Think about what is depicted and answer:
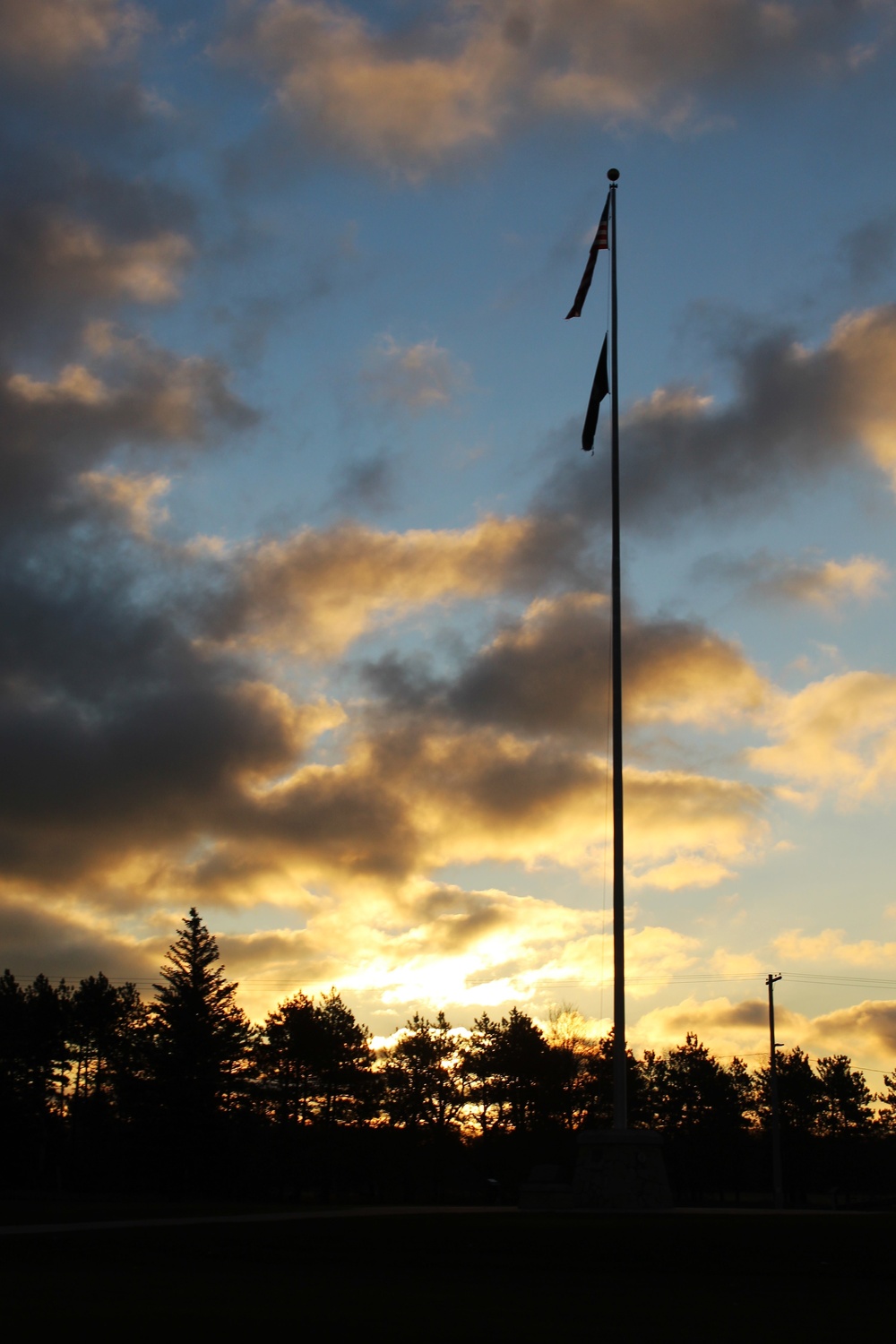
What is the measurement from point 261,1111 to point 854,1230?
189 feet

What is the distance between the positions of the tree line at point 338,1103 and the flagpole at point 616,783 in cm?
4001

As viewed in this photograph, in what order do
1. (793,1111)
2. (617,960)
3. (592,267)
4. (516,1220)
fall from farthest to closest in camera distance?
1. (793,1111)
2. (592,267)
3. (617,960)
4. (516,1220)

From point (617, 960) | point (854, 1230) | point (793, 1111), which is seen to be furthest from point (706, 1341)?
point (793, 1111)

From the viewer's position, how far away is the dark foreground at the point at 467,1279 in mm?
7633

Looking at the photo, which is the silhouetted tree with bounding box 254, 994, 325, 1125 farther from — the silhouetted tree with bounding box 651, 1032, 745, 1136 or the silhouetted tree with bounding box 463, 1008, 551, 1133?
the silhouetted tree with bounding box 651, 1032, 745, 1136

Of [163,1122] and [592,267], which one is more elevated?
[592,267]

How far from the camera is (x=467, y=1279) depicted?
10492 mm

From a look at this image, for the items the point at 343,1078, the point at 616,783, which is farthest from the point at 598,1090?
the point at 616,783

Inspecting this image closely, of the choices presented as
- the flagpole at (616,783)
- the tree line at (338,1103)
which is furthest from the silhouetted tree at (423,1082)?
the flagpole at (616,783)

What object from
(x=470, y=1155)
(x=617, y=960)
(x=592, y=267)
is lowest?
(x=470, y=1155)

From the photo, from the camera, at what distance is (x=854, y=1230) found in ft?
50.0

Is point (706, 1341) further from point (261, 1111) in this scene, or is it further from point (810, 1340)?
point (261, 1111)

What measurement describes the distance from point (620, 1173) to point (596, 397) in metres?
15.3

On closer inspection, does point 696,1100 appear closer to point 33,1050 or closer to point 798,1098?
point 798,1098
